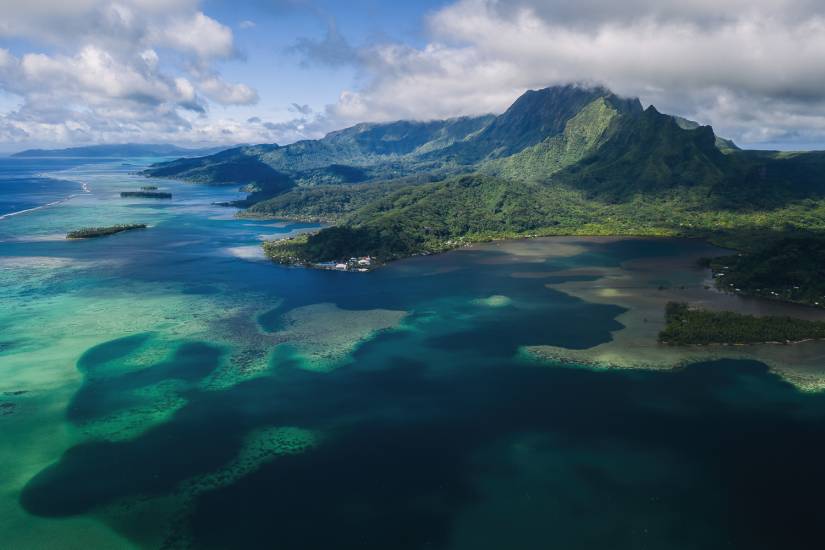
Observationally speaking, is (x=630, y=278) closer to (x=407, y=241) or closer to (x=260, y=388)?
(x=407, y=241)

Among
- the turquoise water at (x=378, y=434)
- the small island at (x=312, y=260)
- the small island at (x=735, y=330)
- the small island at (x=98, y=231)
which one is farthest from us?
the small island at (x=98, y=231)

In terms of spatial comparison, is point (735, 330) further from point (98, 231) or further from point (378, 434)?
point (98, 231)

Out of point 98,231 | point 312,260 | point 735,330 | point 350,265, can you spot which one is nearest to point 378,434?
point 735,330

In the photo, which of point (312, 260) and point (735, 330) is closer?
point (735, 330)

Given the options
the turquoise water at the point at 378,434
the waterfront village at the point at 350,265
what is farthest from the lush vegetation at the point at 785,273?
the waterfront village at the point at 350,265

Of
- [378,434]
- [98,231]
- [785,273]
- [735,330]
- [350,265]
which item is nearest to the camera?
[378,434]

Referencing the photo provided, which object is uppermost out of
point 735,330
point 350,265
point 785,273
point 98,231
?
point 98,231

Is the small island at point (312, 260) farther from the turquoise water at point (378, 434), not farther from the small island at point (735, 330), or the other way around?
the small island at point (735, 330)
